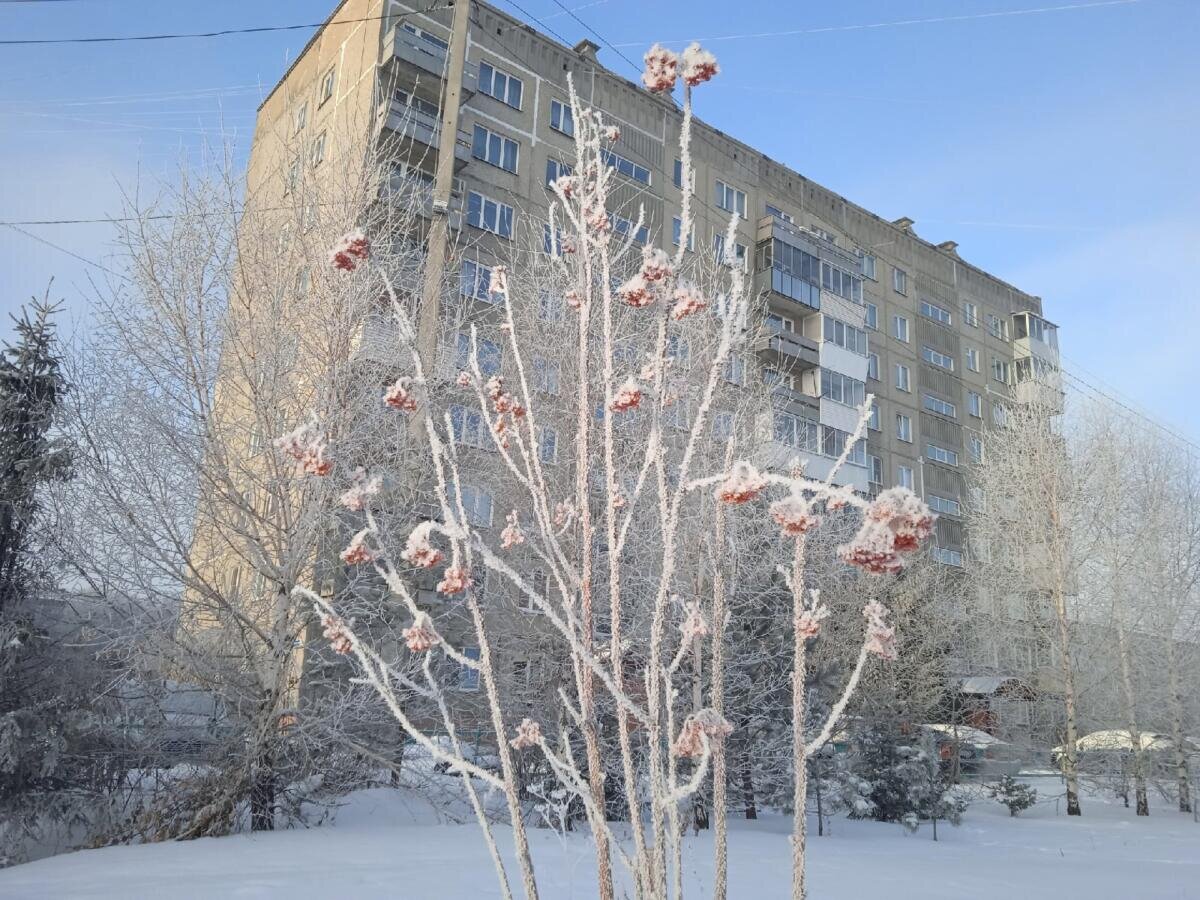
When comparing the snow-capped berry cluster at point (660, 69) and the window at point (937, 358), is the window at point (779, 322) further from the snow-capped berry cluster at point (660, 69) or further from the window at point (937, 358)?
the snow-capped berry cluster at point (660, 69)

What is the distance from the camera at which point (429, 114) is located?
22.9 meters

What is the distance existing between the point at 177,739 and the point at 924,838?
11.4 m

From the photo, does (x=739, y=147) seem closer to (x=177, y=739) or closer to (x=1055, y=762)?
(x=1055, y=762)

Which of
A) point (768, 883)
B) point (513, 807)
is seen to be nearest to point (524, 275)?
point (768, 883)

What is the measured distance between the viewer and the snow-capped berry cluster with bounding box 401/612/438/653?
2338 mm

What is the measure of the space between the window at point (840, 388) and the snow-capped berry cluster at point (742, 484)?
93.8 feet

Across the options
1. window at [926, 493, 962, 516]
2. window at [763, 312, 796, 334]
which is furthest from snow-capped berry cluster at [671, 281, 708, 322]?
window at [926, 493, 962, 516]

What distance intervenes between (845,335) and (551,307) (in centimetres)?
1883

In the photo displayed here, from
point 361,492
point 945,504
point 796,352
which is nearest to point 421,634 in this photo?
point 361,492

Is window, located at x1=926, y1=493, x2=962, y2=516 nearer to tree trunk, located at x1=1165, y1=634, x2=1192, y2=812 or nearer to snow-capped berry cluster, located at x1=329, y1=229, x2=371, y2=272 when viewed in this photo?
tree trunk, located at x1=1165, y1=634, x2=1192, y2=812

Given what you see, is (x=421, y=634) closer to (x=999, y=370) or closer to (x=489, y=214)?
(x=489, y=214)

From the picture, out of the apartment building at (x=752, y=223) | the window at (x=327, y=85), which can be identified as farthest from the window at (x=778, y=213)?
the window at (x=327, y=85)

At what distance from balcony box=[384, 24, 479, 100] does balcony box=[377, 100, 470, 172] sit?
2.79ft

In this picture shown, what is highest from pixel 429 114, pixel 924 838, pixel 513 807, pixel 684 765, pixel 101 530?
pixel 429 114
